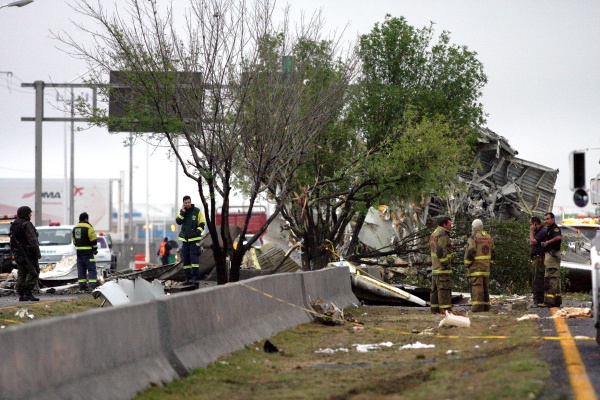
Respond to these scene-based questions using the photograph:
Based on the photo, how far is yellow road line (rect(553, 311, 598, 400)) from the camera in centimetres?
795

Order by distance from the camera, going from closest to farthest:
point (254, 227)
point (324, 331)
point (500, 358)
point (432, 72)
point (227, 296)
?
point (500, 358), point (227, 296), point (324, 331), point (432, 72), point (254, 227)

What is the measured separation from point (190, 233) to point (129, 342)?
13.6 metres

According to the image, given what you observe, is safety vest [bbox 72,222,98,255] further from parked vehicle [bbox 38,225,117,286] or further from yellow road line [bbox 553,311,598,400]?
yellow road line [bbox 553,311,598,400]

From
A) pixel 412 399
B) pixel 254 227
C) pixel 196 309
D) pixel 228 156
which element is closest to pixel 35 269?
pixel 228 156

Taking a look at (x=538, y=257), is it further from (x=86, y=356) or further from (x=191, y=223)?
(x=86, y=356)

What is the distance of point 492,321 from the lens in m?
16.8

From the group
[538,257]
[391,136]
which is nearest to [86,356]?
[538,257]

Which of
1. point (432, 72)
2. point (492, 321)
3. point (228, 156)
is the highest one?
point (432, 72)

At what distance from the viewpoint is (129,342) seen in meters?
8.59

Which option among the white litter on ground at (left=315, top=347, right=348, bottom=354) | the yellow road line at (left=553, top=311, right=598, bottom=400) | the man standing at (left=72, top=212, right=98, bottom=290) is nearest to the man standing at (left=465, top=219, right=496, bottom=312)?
the yellow road line at (left=553, top=311, right=598, bottom=400)

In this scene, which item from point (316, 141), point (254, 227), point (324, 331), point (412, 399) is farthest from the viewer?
point (254, 227)

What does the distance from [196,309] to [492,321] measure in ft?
24.5

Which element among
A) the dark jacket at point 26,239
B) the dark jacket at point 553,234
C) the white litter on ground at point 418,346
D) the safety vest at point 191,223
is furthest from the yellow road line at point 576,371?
the dark jacket at point 26,239

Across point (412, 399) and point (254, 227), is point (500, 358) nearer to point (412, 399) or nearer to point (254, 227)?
point (412, 399)
